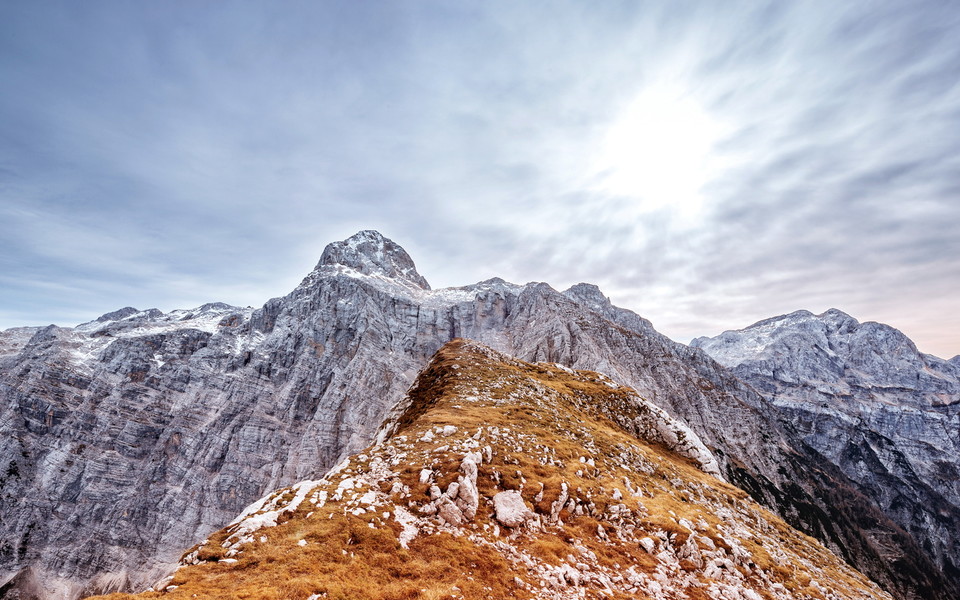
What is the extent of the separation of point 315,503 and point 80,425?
240 meters

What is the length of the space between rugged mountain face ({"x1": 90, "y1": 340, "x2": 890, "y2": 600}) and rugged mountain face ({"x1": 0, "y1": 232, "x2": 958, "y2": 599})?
106m

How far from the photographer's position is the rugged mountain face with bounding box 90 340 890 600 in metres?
13.3

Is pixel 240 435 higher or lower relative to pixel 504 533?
lower

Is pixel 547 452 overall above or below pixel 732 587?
above

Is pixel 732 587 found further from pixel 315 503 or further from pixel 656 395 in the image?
pixel 656 395

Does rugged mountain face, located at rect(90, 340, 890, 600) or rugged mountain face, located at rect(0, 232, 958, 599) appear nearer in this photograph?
rugged mountain face, located at rect(90, 340, 890, 600)

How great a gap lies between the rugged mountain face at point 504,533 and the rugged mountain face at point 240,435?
349ft

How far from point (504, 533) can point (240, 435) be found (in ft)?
615

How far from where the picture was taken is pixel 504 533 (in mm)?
18078

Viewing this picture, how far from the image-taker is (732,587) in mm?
17609

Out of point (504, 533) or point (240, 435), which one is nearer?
point (504, 533)

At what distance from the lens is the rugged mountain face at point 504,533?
13.3m

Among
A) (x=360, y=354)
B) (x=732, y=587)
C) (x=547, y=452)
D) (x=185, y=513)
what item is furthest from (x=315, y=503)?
(x=185, y=513)

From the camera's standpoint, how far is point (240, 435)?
16388 cm
